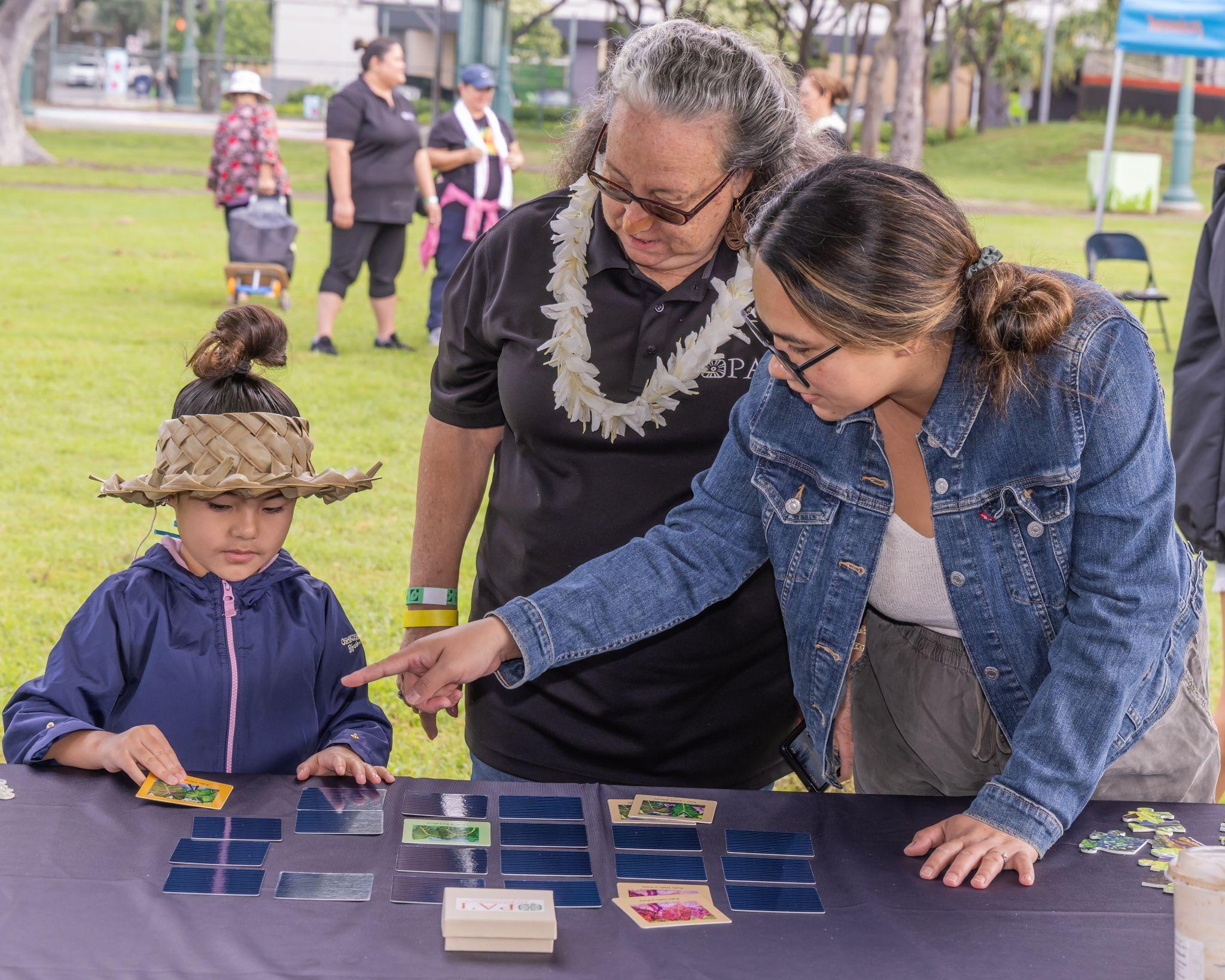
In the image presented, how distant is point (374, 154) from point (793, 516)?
713cm

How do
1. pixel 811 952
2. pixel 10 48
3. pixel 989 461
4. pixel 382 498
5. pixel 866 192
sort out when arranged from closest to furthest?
pixel 811 952 → pixel 866 192 → pixel 989 461 → pixel 382 498 → pixel 10 48

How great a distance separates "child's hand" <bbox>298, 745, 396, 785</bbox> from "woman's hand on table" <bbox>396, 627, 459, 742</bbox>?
126 mm

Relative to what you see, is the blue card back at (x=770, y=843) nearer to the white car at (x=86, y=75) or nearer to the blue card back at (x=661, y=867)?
the blue card back at (x=661, y=867)

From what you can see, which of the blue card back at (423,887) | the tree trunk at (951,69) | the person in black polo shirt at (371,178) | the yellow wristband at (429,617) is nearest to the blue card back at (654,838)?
the blue card back at (423,887)

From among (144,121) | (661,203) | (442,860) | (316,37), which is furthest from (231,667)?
(316,37)

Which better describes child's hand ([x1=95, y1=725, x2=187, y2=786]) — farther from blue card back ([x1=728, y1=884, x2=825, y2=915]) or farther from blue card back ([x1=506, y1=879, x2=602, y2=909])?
blue card back ([x1=728, y1=884, x2=825, y2=915])

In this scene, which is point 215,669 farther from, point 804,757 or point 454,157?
point 454,157

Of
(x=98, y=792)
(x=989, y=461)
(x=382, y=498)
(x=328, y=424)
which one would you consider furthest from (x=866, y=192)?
(x=328, y=424)

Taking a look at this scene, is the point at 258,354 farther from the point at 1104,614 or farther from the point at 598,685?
the point at 1104,614

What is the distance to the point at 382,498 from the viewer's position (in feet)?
21.3

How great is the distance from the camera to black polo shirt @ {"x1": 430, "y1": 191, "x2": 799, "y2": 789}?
2506 millimetres

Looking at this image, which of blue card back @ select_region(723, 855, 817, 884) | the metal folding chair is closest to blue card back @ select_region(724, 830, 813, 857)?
blue card back @ select_region(723, 855, 817, 884)

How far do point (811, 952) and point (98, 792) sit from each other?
3.44 feet

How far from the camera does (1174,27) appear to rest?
12.3 metres
